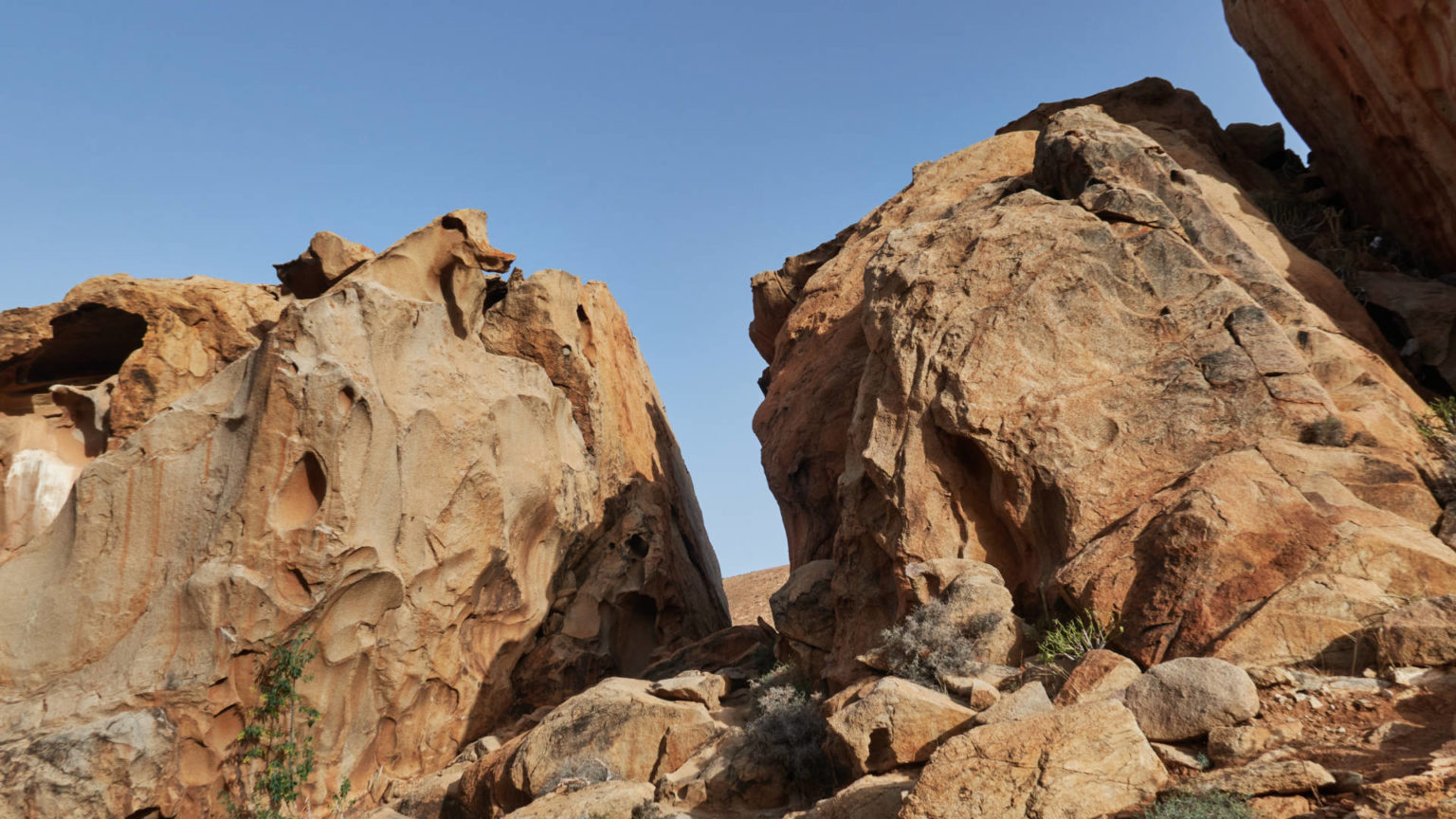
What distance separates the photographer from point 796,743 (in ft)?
30.6

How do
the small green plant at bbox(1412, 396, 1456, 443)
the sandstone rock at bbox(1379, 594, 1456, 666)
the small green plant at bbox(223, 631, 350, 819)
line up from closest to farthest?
the sandstone rock at bbox(1379, 594, 1456, 666), the small green plant at bbox(1412, 396, 1456, 443), the small green plant at bbox(223, 631, 350, 819)

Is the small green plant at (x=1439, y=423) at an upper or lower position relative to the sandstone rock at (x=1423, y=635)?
upper

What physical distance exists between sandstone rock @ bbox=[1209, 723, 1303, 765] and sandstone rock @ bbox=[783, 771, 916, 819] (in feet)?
6.61

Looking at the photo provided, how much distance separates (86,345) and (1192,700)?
53.1 feet

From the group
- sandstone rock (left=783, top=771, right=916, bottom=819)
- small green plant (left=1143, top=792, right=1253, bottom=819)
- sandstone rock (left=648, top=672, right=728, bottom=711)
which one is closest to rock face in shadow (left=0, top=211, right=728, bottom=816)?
sandstone rock (left=648, top=672, right=728, bottom=711)

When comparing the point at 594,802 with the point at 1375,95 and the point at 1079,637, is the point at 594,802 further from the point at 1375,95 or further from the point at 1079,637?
the point at 1375,95

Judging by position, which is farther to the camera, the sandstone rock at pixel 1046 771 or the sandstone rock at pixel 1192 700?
the sandstone rock at pixel 1192 700

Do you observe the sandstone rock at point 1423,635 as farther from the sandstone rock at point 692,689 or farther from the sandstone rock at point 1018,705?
the sandstone rock at point 692,689

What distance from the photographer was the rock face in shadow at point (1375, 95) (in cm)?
1204

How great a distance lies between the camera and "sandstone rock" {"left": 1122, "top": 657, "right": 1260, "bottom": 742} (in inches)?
250

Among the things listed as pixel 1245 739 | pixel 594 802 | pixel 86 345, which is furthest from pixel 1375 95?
pixel 86 345

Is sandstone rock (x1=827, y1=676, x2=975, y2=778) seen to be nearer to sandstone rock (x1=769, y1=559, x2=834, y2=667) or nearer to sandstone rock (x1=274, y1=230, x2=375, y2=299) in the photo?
sandstone rock (x1=769, y1=559, x2=834, y2=667)

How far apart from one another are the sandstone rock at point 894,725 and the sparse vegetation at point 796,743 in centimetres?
118

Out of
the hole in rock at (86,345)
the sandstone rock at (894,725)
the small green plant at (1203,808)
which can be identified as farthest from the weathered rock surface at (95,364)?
the small green plant at (1203,808)
